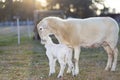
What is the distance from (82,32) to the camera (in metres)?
11.3

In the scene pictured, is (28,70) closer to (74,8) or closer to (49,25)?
(49,25)

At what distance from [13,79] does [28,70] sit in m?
1.66

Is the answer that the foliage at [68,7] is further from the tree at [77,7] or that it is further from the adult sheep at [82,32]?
the adult sheep at [82,32]

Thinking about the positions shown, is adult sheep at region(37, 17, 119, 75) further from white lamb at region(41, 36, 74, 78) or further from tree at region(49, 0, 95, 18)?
tree at region(49, 0, 95, 18)

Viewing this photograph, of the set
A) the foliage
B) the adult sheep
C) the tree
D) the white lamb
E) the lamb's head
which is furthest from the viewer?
the tree

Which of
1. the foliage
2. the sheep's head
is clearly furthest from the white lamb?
the foliage

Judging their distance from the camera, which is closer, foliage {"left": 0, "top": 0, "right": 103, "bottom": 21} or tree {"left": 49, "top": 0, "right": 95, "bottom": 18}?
foliage {"left": 0, "top": 0, "right": 103, "bottom": 21}

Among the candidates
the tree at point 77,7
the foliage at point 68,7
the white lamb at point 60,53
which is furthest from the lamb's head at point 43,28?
the tree at point 77,7

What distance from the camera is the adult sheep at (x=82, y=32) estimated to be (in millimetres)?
10992

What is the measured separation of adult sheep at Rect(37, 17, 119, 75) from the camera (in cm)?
1099

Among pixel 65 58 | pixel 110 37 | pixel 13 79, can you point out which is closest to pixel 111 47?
pixel 110 37

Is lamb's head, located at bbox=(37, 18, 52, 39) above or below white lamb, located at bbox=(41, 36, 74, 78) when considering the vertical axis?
above

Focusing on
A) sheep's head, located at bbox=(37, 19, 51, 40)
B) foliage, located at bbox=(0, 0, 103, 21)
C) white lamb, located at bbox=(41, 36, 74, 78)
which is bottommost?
foliage, located at bbox=(0, 0, 103, 21)

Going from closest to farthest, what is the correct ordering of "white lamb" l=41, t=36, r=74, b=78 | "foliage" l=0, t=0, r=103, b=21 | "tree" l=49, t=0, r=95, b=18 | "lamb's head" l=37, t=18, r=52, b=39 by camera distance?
"white lamb" l=41, t=36, r=74, b=78 < "lamb's head" l=37, t=18, r=52, b=39 < "foliage" l=0, t=0, r=103, b=21 < "tree" l=49, t=0, r=95, b=18
